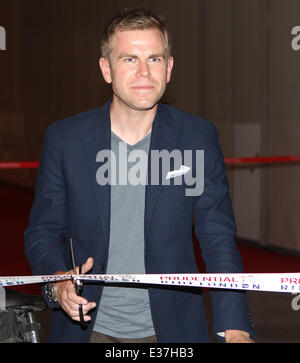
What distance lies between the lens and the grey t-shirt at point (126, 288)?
2.17 metres

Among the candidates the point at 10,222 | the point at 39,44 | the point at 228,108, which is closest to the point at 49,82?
the point at 39,44

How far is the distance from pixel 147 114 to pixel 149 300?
0.65 metres

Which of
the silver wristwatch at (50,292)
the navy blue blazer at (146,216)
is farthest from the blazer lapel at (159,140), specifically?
the silver wristwatch at (50,292)

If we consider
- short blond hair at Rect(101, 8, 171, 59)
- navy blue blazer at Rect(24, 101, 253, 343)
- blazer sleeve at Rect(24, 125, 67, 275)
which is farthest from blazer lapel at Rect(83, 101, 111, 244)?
short blond hair at Rect(101, 8, 171, 59)

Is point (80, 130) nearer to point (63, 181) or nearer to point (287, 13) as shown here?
point (63, 181)

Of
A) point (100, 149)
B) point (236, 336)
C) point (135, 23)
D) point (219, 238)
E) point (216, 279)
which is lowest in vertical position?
point (236, 336)

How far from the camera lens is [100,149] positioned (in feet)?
7.40

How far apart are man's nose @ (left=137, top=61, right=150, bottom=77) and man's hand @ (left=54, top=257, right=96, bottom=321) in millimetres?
618

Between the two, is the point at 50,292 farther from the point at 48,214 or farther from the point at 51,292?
the point at 48,214

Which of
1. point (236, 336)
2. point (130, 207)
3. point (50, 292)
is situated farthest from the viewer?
point (130, 207)

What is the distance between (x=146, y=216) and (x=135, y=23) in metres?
0.65

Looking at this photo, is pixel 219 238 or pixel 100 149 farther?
pixel 100 149

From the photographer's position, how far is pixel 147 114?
228cm

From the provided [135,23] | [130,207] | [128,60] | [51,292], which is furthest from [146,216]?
[135,23]
